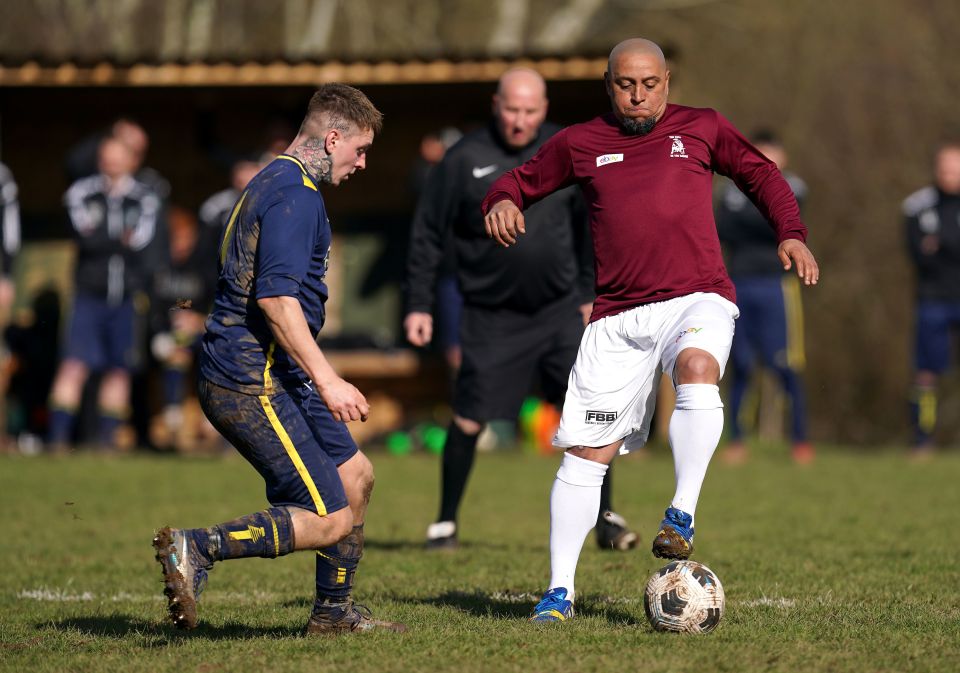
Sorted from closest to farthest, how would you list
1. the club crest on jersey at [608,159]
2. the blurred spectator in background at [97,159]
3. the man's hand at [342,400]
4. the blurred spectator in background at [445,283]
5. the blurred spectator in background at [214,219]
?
the man's hand at [342,400] < the club crest on jersey at [608,159] < the blurred spectator in background at [97,159] < the blurred spectator in background at [214,219] < the blurred spectator in background at [445,283]

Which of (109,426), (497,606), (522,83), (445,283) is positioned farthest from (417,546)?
(109,426)

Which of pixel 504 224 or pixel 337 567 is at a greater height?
pixel 504 224

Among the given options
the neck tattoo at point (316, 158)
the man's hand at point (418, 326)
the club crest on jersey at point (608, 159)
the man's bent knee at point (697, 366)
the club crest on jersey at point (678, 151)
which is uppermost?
the club crest on jersey at point (678, 151)

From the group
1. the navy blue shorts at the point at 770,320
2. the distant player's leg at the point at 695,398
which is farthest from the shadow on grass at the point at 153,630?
the navy blue shorts at the point at 770,320

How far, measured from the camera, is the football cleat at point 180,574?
5.18m

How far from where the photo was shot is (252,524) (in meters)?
5.43

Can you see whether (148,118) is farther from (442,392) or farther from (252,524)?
(252,524)

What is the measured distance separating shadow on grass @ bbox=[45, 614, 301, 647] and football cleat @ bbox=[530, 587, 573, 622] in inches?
38.3

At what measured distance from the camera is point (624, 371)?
6066 millimetres

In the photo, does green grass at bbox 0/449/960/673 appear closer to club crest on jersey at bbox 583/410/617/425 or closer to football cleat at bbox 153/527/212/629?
football cleat at bbox 153/527/212/629

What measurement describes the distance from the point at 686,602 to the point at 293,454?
5.20ft

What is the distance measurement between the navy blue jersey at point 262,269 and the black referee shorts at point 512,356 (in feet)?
9.88

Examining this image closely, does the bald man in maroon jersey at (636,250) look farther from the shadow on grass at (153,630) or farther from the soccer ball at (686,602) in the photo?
the shadow on grass at (153,630)

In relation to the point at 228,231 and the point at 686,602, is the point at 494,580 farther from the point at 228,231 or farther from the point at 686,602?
the point at 228,231
